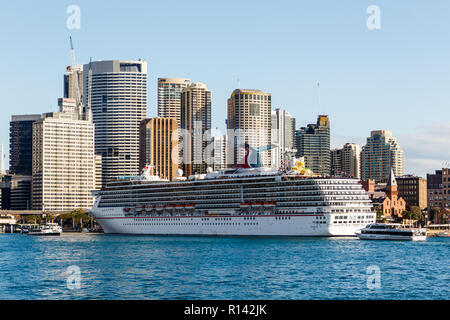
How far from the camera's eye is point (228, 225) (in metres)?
139

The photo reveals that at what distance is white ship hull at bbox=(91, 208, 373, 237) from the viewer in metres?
124

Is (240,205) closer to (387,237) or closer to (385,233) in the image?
(385,233)

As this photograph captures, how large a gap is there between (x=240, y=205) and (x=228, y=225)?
476 cm

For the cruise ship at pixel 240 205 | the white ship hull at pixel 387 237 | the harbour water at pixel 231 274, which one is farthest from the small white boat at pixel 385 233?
the harbour water at pixel 231 274

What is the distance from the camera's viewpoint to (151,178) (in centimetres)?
17125

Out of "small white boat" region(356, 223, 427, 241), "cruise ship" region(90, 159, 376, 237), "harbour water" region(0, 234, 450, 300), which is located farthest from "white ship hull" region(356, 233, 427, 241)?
"harbour water" region(0, 234, 450, 300)

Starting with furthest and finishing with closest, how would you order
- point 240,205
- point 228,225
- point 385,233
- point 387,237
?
point 228,225 → point 240,205 → point 385,233 → point 387,237

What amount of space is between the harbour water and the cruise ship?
32483mm

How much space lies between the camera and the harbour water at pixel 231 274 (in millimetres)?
48688

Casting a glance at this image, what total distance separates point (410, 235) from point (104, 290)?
290ft

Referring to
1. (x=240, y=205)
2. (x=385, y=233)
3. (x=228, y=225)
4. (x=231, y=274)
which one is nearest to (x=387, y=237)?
(x=385, y=233)
